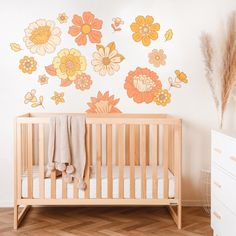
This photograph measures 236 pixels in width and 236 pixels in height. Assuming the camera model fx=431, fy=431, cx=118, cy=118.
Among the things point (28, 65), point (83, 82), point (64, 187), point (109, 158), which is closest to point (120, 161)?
point (109, 158)

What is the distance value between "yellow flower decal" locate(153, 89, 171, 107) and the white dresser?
1.02 m

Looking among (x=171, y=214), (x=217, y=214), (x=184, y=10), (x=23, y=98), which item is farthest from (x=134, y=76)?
(x=217, y=214)

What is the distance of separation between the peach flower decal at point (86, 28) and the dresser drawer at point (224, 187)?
62.9 inches

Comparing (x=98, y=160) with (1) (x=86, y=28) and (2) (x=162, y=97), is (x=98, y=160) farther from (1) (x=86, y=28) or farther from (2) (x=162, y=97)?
(1) (x=86, y=28)

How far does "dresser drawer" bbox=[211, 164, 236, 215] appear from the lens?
7.78 ft

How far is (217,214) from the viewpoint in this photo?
2682 mm

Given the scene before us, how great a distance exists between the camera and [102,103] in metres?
3.73

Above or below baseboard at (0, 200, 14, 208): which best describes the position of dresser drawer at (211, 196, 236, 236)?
above

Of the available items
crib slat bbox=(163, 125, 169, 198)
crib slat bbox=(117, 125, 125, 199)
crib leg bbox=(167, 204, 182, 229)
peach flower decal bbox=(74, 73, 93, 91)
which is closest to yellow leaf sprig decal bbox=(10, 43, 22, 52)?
peach flower decal bbox=(74, 73, 93, 91)

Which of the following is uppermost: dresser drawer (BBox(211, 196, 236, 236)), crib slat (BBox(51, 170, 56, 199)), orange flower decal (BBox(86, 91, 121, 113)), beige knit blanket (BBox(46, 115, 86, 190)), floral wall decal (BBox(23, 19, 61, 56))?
floral wall decal (BBox(23, 19, 61, 56))

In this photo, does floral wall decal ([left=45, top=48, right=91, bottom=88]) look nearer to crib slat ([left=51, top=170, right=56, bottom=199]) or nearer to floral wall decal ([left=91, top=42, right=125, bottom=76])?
floral wall decal ([left=91, top=42, right=125, bottom=76])

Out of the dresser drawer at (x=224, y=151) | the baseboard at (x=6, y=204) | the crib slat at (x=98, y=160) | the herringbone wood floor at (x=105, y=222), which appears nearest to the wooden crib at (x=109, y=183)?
the crib slat at (x=98, y=160)

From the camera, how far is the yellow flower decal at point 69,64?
3.70 m

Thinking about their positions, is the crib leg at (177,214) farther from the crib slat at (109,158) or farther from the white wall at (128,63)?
the crib slat at (109,158)
